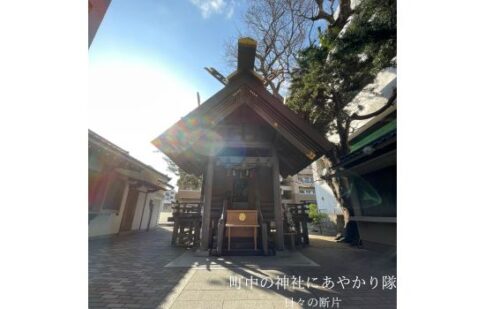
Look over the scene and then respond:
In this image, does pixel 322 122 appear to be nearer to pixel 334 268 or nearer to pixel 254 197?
pixel 254 197

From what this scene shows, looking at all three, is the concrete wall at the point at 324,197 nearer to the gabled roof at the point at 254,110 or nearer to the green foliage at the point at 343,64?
the green foliage at the point at 343,64

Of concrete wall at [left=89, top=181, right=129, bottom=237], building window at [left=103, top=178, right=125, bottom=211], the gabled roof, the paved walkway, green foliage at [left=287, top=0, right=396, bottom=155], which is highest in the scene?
green foliage at [left=287, top=0, right=396, bottom=155]

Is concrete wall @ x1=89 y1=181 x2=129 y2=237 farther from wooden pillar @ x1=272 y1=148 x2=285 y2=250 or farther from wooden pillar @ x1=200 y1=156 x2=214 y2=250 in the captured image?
wooden pillar @ x1=272 y1=148 x2=285 y2=250

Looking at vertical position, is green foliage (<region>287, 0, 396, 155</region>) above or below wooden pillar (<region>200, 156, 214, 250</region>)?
above

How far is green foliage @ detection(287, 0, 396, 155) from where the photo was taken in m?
5.08

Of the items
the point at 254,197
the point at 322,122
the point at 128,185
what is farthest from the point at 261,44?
the point at 128,185

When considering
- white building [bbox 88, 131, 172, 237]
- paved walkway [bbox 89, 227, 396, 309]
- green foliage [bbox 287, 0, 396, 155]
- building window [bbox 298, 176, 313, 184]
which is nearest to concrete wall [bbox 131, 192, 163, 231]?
white building [bbox 88, 131, 172, 237]

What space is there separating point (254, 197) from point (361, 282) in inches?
162

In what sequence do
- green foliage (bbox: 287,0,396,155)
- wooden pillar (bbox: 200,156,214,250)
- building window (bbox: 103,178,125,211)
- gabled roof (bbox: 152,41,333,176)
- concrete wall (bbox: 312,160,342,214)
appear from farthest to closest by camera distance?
concrete wall (bbox: 312,160,342,214) < building window (bbox: 103,178,125,211) < wooden pillar (bbox: 200,156,214,250) < gabled roof (bbox: 152,41,333,176) < green foliage (bbox: 287,0,396,155)

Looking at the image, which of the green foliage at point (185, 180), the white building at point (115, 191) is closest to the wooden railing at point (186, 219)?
the white building at point (115, 191)

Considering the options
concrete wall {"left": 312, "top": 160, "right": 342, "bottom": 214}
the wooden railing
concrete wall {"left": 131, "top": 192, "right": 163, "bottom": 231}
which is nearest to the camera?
the wooden railing

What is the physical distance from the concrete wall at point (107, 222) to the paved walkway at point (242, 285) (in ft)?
15.2

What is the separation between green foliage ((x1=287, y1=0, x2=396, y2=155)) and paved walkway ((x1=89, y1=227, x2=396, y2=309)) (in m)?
5.21
